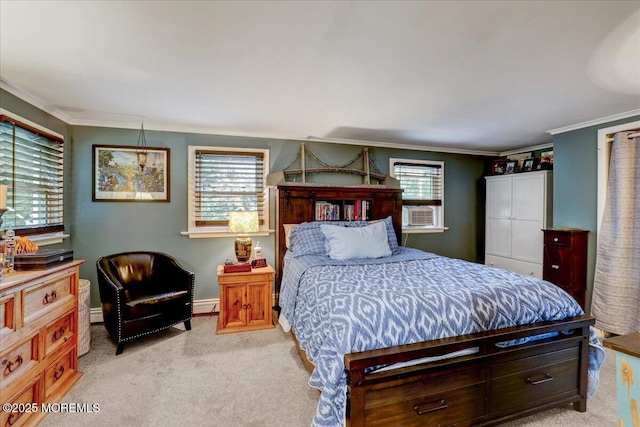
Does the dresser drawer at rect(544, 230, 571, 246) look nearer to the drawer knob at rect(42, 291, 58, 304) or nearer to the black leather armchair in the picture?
the black leather armchair

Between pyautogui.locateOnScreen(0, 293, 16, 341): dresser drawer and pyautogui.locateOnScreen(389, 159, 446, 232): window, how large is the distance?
4.18 m

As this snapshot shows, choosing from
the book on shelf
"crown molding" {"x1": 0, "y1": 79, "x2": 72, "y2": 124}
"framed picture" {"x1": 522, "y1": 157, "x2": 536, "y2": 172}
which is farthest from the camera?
"framed picture" {"x1": 522, "y1": 157, "x2": 536, "y2": 172}

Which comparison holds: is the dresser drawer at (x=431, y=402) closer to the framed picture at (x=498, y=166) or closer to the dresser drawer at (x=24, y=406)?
the dresser drawer at (x=24, y=406)

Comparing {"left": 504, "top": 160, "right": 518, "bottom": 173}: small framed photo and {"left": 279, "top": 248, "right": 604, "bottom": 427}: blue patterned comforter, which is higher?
{"left": 504, "top": 160, "right": 518, "bottom": 173}: small framed photo

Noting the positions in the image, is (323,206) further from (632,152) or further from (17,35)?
(632,152)

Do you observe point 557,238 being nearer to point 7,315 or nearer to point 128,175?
point 7,315

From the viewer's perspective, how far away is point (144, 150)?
3.61 metres

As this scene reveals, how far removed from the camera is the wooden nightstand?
126 inches

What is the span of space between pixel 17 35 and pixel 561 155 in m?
5.05

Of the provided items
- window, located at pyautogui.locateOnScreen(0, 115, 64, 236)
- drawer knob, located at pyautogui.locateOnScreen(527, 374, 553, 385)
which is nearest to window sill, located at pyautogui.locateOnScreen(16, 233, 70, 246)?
window, located at pyautogui.locateOnScreen(0, 115, 64, 236)

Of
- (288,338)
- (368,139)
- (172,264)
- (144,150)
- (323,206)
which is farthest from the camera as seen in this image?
(368,139)

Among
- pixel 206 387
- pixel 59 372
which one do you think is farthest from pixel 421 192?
pixel 59 372

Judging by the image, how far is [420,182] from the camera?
4.83 metres

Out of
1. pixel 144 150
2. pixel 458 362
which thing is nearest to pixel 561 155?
pixel 458 362
